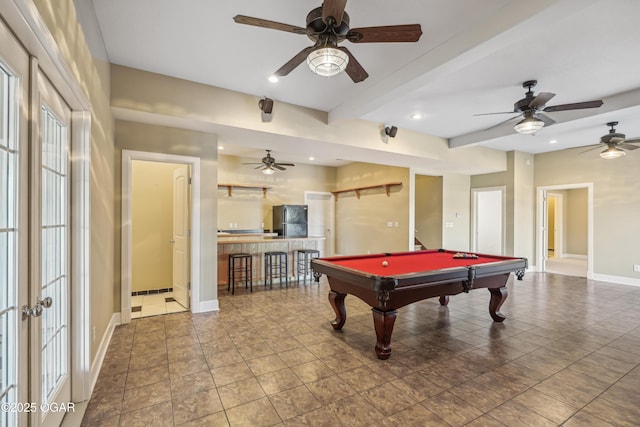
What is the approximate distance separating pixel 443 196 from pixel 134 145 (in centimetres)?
693

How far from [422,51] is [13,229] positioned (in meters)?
3.42

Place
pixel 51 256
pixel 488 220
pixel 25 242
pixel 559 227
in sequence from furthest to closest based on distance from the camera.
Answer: pixel 559 227 → pixel 488 220 → pixel 51 256 → pixel 25 242

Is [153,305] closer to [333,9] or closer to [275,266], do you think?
[275,266]

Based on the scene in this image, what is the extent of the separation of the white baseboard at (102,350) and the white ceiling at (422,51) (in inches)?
115

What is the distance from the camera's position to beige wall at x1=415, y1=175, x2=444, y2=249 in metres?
7.85

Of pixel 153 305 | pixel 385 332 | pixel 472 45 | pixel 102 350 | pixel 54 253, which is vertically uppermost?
pixel 472 45

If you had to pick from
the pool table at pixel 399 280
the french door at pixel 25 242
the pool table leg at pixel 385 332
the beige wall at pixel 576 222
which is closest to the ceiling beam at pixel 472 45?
the pool table at pixel 399 280

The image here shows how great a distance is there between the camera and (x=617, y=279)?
6.19 metres

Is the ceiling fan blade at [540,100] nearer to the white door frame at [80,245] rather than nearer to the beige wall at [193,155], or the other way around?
the beige wall at [193,155]

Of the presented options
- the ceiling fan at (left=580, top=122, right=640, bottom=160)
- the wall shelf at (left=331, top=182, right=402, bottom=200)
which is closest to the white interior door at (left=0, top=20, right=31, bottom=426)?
the wall shelf at (left=331, top=182, right=402, bottom=200)

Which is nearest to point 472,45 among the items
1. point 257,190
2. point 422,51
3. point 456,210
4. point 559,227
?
point 422,51

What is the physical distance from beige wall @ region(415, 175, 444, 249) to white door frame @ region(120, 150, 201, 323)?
19.8 feet

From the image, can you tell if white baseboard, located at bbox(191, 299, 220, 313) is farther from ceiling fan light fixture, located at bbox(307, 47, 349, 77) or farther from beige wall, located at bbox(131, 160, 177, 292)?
ceiling fan light fixture, located at bbox(307, 47, 349, 77)

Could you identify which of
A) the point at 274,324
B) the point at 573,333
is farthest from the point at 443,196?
the point at 274,324
